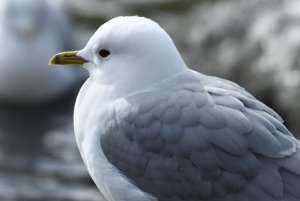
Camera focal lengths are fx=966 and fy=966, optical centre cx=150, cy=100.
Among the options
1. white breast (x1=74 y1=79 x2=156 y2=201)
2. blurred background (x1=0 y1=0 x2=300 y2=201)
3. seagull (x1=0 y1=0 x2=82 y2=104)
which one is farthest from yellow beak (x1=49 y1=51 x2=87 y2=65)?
seagull (x1=0 y1=0 x2=82 y2=104)

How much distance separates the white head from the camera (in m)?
3.95

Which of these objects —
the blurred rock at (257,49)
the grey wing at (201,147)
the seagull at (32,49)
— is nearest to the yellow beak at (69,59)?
the grey wing at (201,147)

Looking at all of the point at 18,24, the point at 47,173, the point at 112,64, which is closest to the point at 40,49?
the point at 18,24

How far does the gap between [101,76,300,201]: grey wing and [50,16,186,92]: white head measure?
88 millimetres

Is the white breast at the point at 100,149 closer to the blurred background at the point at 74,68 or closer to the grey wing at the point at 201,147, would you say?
the grey wing at the point at 201,147

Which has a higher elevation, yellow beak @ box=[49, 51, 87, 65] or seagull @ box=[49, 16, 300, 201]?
yellow beak @ box=[49, 51, 87, 65]

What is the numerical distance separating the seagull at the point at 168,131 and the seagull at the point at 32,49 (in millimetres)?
4664

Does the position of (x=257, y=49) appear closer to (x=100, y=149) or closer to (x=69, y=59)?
(x=69, y=59)

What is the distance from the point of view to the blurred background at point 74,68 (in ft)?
23.1

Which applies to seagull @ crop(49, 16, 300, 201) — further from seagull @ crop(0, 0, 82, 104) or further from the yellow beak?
seagull @ crop(0, 0, 82, 104)

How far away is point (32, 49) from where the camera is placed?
8898 millimetres

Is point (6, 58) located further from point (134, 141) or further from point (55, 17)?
point (134, 141)

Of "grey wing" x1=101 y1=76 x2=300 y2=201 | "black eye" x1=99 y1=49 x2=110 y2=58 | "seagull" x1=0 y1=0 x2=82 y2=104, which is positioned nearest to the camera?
"grey wing" x1=101 y1=76 x2=300 y2=201

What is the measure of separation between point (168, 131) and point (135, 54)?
0.37 m
